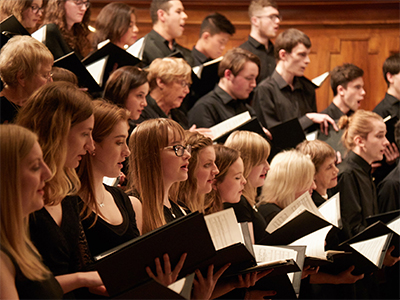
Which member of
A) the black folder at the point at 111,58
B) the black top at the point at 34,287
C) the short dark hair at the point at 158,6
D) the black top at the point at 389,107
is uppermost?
the short dark hair at the point at 158,6

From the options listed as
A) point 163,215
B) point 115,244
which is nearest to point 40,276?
point 115,244

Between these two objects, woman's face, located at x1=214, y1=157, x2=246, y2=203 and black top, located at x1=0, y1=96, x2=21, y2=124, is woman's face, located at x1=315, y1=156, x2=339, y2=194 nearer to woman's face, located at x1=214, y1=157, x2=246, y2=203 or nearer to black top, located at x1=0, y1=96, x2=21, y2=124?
woman's face, located at x1=214, y1=157, x2=246, y2=203

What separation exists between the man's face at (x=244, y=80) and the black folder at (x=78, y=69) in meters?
1.54

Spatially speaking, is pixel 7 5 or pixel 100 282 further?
pixel 7 5

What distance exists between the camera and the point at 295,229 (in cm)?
266

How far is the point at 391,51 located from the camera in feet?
20.2

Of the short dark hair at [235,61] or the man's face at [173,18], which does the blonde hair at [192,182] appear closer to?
the short dark hair at [235,61]

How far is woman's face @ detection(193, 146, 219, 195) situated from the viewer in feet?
8.77

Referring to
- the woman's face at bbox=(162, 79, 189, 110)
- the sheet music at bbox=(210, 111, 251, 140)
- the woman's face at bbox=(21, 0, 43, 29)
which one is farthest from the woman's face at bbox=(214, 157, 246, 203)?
the woman's face at bbox=(21, 0, 43, 29)

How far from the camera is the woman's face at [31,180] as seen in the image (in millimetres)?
1480

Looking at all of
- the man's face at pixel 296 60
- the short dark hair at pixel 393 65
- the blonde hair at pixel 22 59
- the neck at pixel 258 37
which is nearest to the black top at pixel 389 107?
the short dark hair at pixel 393 65

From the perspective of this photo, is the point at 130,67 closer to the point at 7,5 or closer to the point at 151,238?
the point at 7,5

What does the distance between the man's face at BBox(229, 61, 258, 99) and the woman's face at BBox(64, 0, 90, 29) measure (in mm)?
1266

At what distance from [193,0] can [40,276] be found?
4860 millimetres
